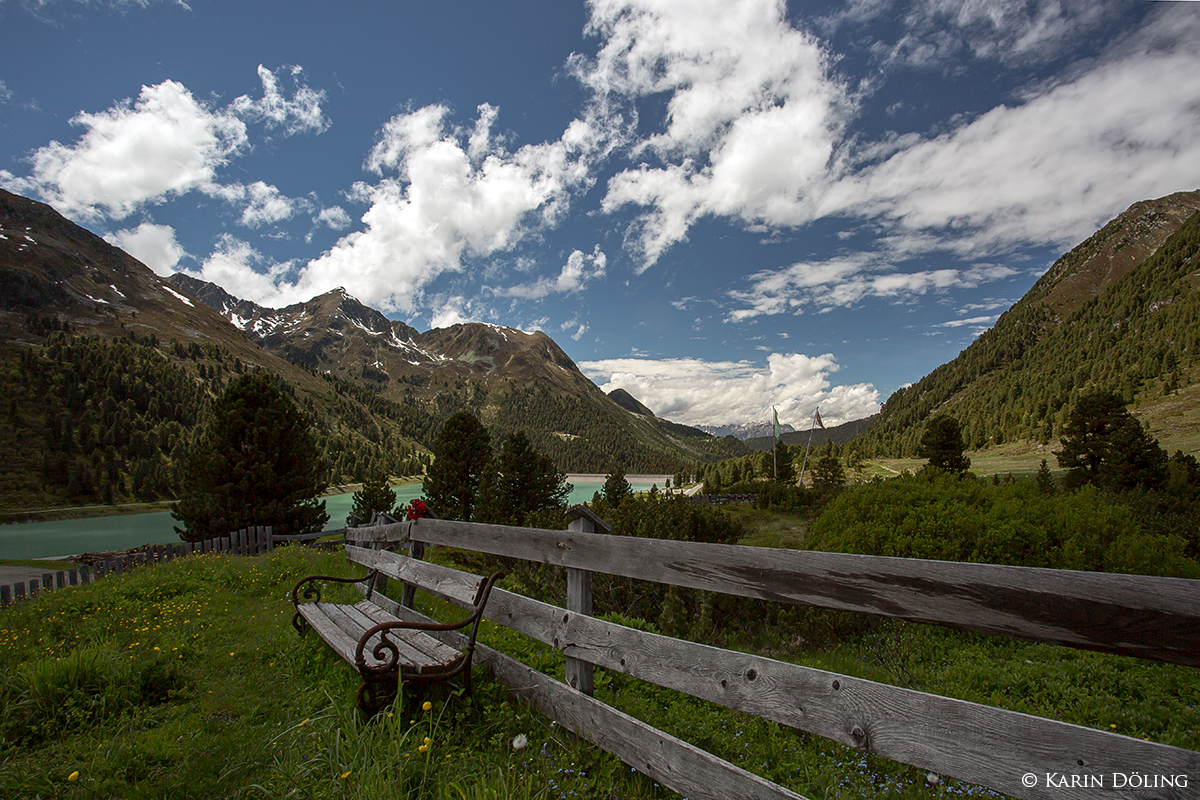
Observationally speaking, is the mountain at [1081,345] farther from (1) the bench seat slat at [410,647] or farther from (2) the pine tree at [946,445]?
(1) the bench seat slat at [410,647]

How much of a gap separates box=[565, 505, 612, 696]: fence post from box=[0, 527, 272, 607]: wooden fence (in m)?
12.6

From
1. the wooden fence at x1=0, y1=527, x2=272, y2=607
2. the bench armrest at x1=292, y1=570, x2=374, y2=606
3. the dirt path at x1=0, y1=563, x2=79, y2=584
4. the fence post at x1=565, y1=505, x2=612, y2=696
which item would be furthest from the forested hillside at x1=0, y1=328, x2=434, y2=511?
the fence post at x1=565, y1=505, x2=612, y2=696

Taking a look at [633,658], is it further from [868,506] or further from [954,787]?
[868,506]

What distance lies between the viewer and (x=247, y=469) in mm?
22344

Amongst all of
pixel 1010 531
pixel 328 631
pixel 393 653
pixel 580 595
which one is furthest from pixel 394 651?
pixel 1010 531

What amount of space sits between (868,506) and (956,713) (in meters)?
11.9

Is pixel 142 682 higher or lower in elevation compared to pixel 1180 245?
lower

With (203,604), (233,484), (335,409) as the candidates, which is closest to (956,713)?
(203,604)

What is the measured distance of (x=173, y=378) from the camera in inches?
4892

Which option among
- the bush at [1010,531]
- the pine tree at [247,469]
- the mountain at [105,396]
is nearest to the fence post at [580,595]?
the bush at [1010,531]

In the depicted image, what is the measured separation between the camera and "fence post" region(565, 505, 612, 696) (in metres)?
3.29

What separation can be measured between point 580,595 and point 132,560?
17.4 m

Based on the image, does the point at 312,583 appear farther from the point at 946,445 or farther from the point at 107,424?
the point at 107,424

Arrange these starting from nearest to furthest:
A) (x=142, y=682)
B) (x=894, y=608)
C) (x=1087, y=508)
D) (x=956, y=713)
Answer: (x=956, y=713)
(x=894, y=608)
(x=142, y=682)
(x=1087, y=508)
